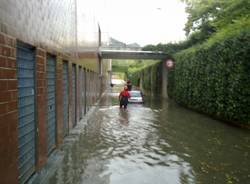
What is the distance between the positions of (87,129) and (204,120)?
6.26 meters

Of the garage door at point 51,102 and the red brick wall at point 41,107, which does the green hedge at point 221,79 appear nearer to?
the garage door at point 51,102

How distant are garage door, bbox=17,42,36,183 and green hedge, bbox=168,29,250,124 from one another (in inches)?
355

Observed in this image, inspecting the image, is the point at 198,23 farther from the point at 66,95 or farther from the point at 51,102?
the point at 51,102

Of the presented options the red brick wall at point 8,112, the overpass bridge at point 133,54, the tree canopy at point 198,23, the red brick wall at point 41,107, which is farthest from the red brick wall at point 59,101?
the overpass bridge at point 133,54

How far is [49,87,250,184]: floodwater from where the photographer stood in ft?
23.5

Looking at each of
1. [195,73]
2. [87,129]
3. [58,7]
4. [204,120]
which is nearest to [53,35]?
[58,7]

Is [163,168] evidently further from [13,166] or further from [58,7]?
[58,7]

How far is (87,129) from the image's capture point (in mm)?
13672

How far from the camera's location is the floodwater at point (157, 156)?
7156mm

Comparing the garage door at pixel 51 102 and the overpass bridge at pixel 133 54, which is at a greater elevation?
the overpass bridge at pixel 133 54

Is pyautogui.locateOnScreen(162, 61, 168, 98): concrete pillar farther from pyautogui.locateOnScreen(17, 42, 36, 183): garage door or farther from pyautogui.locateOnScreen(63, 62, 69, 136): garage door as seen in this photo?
pyautogui.locateOnScreen(17, 42, 36, 183): garage door

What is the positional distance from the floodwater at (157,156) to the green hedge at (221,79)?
1.10 m

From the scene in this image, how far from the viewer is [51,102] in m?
9.09

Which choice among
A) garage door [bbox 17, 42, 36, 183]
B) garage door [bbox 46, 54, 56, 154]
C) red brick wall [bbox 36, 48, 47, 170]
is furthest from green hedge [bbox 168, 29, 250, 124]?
garage door [bbox 17, 42, 36, 183]
